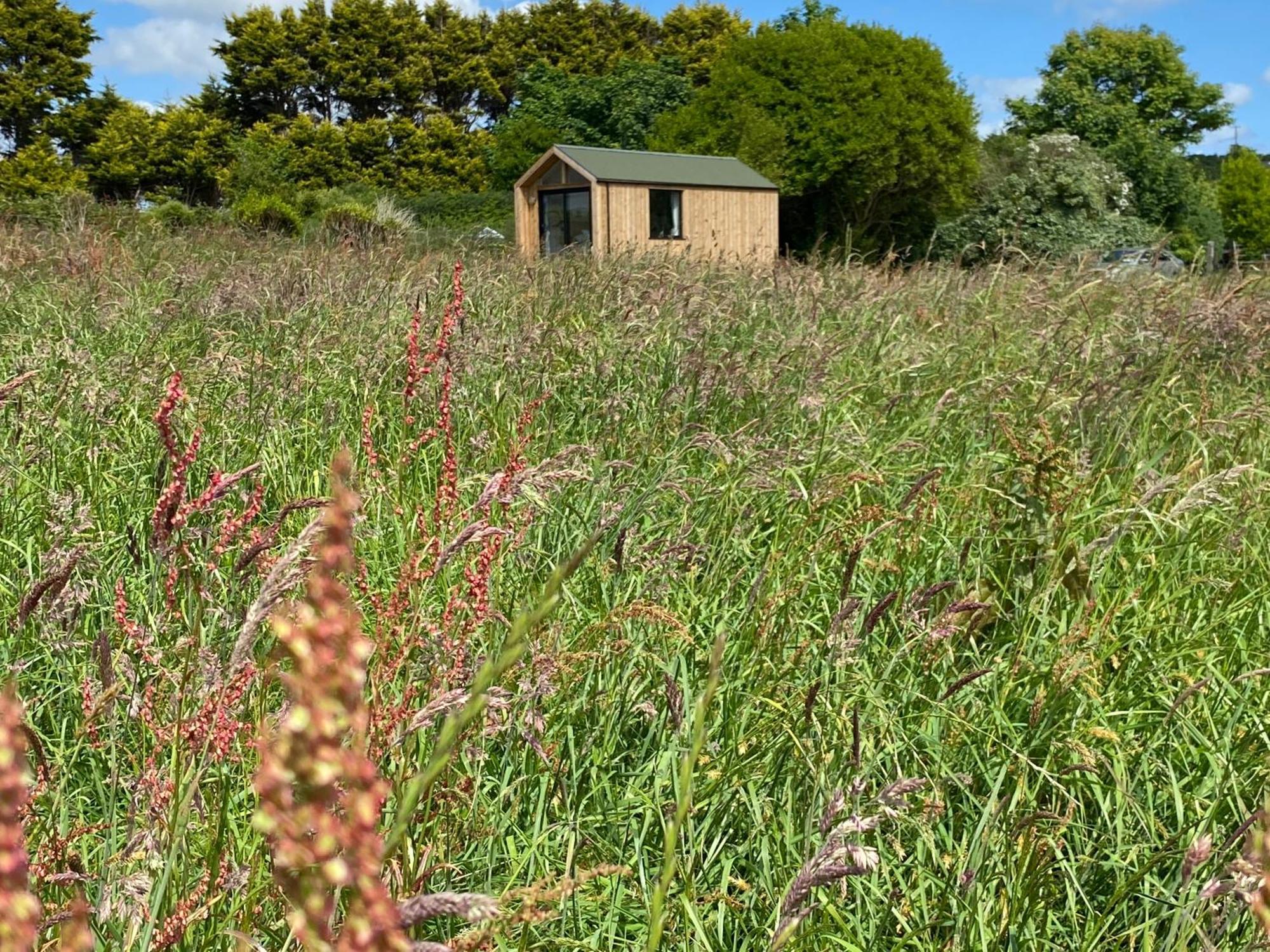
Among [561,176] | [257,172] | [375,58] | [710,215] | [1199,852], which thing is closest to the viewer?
[1199,852]

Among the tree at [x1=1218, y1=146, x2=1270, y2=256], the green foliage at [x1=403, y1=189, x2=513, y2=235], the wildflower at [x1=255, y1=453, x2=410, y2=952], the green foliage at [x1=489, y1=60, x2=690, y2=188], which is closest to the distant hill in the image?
the tree at [x1=1218, y1=146, x2=1270, y2=256]

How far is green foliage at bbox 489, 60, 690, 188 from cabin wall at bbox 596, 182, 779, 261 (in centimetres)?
1331

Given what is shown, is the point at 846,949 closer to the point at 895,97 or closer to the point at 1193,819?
the point at 1193,819

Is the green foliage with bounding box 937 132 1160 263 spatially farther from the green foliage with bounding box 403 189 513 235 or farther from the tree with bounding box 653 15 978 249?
the green foliage with bounding box 403 189 513 235

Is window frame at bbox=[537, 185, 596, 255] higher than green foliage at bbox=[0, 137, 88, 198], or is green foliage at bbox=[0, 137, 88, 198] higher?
green foliage at bbox=[0, 137, 88, 198]

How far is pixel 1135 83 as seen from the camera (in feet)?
186

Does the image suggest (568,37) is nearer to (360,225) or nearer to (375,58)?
(375,58)

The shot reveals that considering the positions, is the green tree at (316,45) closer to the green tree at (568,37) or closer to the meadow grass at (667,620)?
the green tree at (568,37)

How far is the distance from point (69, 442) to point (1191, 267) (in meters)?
6.34

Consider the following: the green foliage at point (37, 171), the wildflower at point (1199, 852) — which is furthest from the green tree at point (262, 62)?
the wildflower at point (1199, 852)

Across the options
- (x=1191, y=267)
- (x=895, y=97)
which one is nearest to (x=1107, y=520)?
(x=1191, y=267)

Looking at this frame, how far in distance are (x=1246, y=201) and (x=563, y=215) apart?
33114mm

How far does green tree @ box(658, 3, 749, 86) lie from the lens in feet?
153

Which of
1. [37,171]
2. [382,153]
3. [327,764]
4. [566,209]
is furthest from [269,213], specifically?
[382,153]
